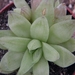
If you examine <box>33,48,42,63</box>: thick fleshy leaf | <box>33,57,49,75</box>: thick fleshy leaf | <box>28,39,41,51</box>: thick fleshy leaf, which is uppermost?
<box>28,39,41,51</box>: thick fleshy leaf

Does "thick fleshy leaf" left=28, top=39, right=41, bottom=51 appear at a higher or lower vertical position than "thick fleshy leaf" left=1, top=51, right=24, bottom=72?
higher

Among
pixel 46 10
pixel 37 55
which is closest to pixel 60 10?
pixel 46 10

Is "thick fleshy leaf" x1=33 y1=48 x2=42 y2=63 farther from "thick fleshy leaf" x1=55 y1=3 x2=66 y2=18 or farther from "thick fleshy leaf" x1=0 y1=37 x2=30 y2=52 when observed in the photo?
"thick fleshy leaf" x1=55 y1=3 x2=66 y2=18

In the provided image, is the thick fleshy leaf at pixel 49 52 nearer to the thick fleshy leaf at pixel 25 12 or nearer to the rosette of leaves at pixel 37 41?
the rosette of leaves at pixel 37 41

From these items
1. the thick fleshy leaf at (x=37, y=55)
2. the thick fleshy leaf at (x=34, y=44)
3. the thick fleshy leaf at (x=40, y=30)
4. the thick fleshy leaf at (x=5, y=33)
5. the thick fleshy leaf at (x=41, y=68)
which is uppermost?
the thick fleshy leaf at (x=40, y=30)

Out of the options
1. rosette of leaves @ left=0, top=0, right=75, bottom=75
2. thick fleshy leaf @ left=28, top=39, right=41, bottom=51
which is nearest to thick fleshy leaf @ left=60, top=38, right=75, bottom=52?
rosette of leaves @ left=0, top=0, right=75, bottom=75

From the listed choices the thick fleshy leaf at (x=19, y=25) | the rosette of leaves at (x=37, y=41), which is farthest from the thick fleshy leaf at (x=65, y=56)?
the thick fleshy leaf at (x=19, y=25)

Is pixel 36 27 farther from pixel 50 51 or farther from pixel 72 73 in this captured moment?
pixel 72 73

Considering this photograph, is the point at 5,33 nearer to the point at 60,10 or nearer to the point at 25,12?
the point at 25,12
